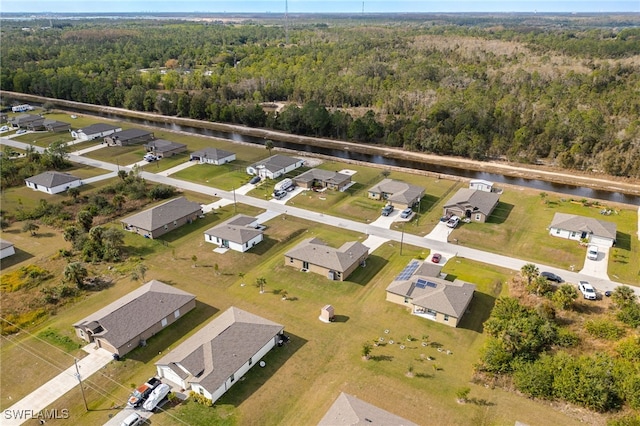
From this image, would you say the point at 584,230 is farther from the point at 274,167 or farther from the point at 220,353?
the point at 274,167

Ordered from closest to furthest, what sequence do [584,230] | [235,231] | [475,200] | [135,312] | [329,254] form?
1. [135,312]
2. [329,254]
3. [235,231]
4. [584,230]
5. [475,200]

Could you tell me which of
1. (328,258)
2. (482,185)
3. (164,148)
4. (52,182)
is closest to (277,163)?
(164,148)

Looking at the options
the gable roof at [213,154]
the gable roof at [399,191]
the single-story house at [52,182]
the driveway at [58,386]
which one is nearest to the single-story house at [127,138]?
the gable roof at [213,154]

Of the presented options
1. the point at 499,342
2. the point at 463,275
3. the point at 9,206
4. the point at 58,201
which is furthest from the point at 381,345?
the point at 9,206

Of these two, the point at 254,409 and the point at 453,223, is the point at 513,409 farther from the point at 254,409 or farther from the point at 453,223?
the point at 453,223

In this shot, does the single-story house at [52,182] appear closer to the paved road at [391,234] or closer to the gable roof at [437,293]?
the paved road at [391,234]

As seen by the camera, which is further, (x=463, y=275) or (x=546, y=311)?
(x=463, y=275)
